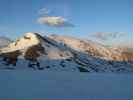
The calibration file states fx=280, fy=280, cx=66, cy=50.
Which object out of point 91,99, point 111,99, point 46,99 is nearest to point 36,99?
point 46,99

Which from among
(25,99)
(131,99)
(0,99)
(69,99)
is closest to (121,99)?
(131,99)

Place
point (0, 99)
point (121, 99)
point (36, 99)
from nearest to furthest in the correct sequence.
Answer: point (0, 99), point (36, 99), point (121, 99)

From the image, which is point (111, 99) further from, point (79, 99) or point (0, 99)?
point (0, 99)

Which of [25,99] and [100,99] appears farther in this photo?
[100,99]

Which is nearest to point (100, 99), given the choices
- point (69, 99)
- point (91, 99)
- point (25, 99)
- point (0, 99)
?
point (91, 99)

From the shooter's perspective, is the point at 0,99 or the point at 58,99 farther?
the point at 58,99

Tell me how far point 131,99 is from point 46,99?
13.8 m

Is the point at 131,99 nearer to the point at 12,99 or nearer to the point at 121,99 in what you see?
the point at 121,99

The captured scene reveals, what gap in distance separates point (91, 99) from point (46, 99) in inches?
287

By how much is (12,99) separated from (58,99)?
6935mm

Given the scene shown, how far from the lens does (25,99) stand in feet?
136

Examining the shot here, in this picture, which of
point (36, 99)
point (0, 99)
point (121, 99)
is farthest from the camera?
point (121, 99)

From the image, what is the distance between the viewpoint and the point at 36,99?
138ft

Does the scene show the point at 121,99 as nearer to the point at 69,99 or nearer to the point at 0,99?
the point at 69,99
